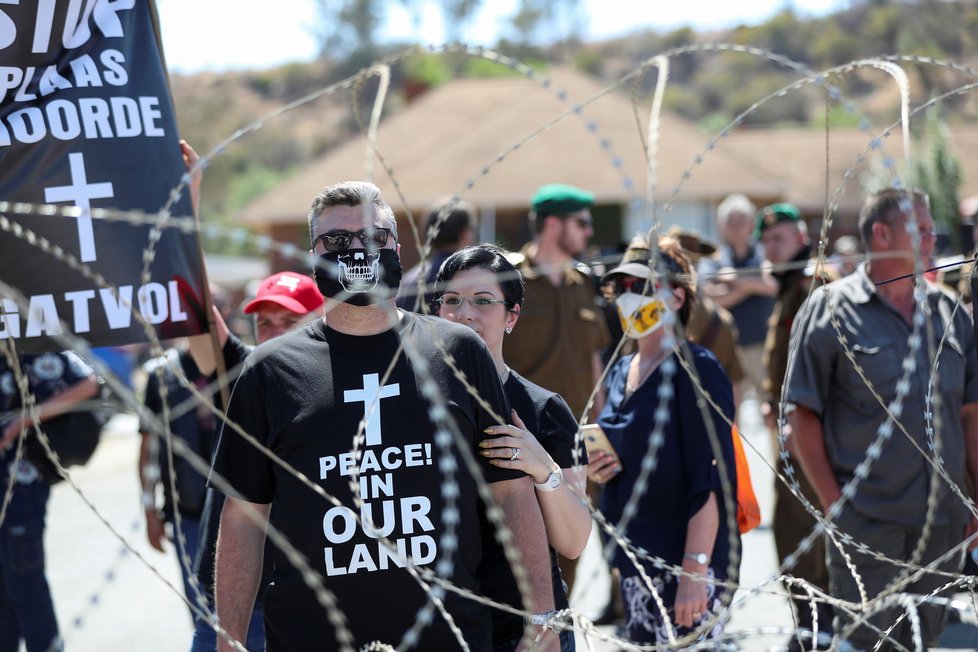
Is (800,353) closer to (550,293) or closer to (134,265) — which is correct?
(550,293)

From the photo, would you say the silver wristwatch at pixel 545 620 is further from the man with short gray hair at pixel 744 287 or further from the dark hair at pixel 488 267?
the man with short gray hair at pixel 744 287

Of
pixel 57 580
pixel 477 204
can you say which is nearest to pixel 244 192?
pixel 477 204

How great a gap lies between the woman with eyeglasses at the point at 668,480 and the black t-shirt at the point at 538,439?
706 mm

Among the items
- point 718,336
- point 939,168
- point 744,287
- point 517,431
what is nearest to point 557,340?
point 718,336

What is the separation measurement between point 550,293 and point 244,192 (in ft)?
207

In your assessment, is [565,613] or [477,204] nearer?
[565,613]

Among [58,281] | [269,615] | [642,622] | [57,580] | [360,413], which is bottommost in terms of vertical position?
[57,580]

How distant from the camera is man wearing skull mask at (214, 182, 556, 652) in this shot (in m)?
2.99

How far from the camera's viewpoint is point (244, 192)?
221 ft

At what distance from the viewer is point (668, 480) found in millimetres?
4250

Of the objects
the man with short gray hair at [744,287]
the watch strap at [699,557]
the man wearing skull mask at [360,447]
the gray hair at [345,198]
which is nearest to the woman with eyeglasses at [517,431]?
the man wearing skull mask at [360,447]

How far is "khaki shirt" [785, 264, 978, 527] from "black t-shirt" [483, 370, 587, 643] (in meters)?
1.53

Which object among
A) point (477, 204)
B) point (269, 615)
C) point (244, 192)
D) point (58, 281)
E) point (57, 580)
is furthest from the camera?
point (244, 192)

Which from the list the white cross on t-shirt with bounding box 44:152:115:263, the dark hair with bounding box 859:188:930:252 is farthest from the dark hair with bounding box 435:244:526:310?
the dark hair with bounding box 859:188:930:252
